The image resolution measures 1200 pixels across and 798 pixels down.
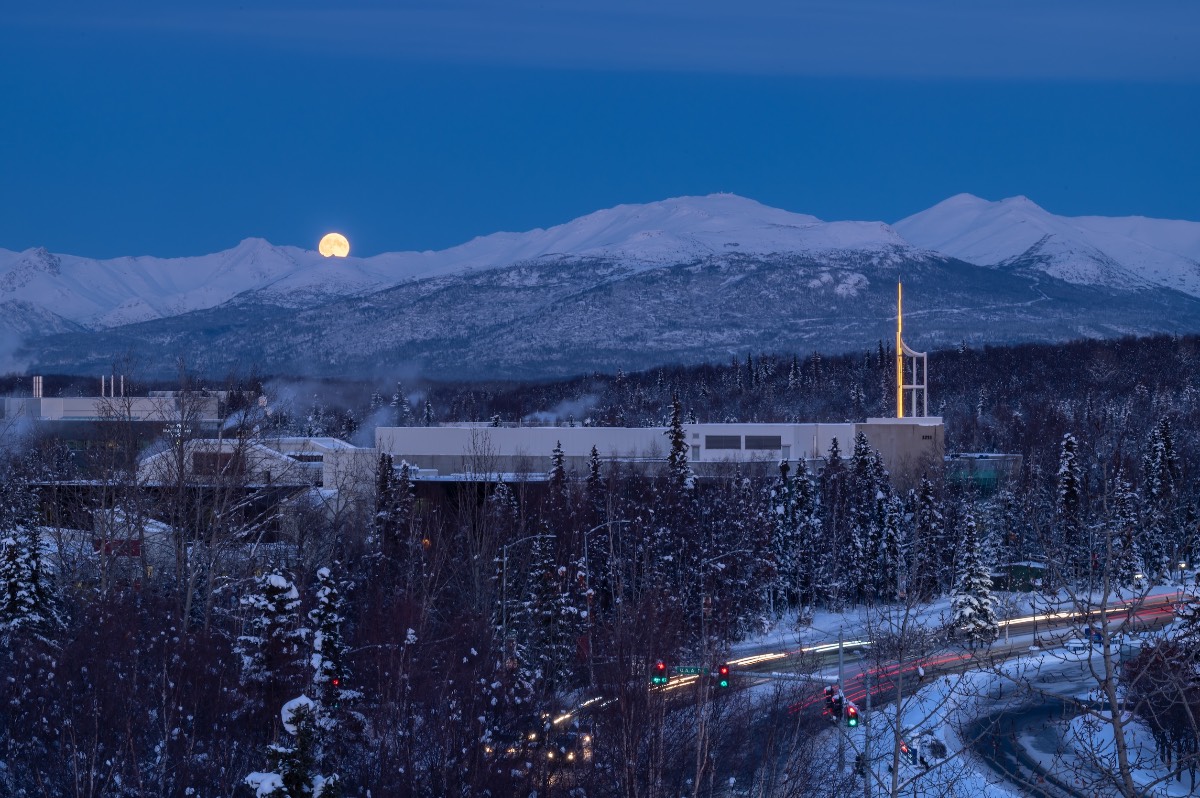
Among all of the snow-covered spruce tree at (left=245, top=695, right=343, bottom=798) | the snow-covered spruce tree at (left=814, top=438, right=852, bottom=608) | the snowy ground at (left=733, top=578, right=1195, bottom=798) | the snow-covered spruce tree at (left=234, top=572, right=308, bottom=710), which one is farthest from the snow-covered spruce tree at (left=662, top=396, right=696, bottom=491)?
the snow-covered spruce tree at (left=245, top=695, right=343, bottom=798)

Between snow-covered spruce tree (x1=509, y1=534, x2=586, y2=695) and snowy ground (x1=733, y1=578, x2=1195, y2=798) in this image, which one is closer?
snowy ground (x1=733, y1=578, x2=1195, y2=798)

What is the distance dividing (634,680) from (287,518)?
3309 centimetres

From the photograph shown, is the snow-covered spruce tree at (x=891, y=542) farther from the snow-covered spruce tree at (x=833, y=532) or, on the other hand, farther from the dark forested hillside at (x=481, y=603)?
the snow-covered spruce tree at (x=833, y=532)

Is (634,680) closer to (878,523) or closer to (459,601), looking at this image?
(459,601)

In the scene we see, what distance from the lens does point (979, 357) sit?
15538 centimetres

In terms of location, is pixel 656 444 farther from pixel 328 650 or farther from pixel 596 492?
pixel 328 650

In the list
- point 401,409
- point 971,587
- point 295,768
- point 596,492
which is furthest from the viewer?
point 401,409

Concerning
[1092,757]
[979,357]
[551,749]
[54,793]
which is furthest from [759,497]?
[979,357]

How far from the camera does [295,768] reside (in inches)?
576

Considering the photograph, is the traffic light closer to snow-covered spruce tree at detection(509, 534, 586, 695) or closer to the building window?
snow-covered spruce tree at detection(509, 534, 586, 695)

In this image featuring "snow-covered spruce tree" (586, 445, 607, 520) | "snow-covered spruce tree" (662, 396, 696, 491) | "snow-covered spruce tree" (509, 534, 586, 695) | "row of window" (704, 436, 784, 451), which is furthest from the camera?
"row of window" (704, 436, 784, 451)

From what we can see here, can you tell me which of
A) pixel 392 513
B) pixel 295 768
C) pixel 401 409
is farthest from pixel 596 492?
pixel 401 409

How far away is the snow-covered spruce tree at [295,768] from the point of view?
14.1m

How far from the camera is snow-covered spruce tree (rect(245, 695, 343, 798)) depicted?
46.2 feet
